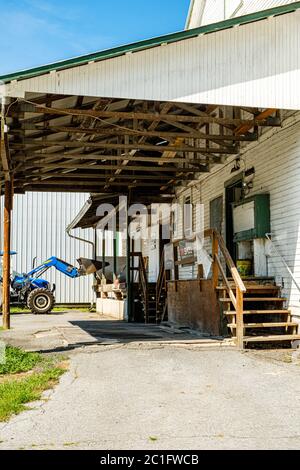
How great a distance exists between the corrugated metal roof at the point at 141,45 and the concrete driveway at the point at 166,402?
4156 mm

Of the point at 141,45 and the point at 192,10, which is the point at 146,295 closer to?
the point at 192,10

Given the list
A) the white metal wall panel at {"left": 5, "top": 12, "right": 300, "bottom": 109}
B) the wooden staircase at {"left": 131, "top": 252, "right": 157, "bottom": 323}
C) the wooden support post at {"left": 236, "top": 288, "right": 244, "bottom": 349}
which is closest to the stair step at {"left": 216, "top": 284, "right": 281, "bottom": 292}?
the wooden support post at {"left": 236, "top": 288, "right": 244, "bottom": 349}

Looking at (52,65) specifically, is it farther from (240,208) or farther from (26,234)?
(26,234)

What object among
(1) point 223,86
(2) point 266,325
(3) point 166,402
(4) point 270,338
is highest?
(1) point 223,86

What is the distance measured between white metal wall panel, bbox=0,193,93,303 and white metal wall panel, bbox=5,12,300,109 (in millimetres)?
22276

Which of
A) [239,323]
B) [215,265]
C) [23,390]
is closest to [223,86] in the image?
[215,265]

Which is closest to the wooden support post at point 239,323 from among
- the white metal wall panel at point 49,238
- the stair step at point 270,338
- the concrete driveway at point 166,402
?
the stair step at point 270,338

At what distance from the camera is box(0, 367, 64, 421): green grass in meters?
5.68

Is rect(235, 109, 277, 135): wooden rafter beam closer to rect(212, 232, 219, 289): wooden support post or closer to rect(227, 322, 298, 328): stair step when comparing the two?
rect(212, 232, 219, 289): wooden support post

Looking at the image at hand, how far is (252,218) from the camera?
1175cm

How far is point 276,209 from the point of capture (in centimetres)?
1080

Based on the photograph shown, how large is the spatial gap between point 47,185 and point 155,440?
1182cm

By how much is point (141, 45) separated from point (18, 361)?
Result: 4950 mm
